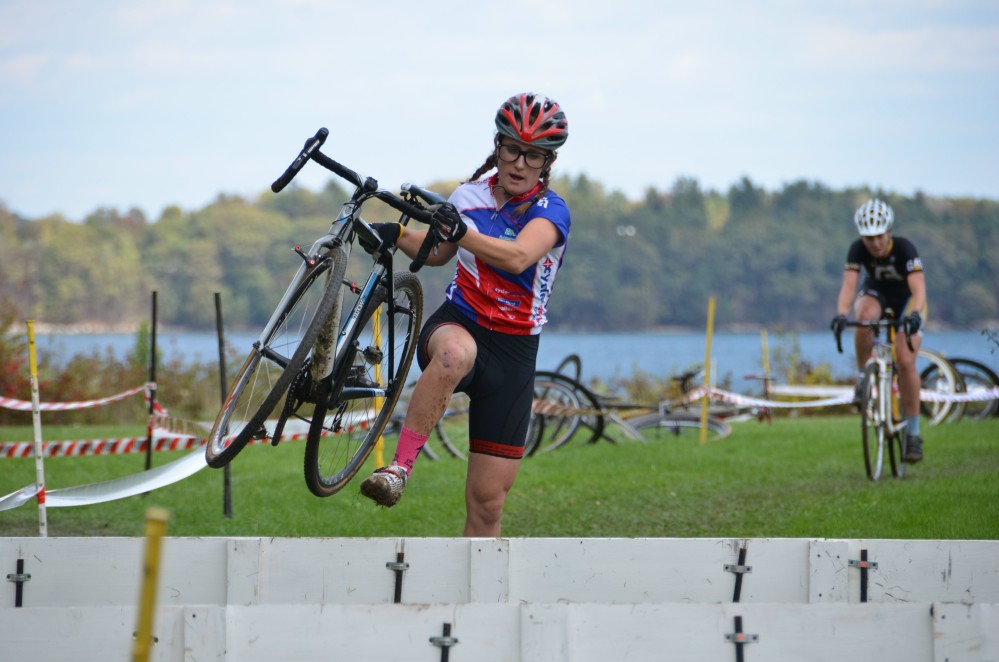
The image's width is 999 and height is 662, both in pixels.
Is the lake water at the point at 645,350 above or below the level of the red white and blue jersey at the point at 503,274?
above

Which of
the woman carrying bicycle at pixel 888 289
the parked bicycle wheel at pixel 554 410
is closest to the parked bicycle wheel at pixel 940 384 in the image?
the parked bicycle wheel at pixel 554 410

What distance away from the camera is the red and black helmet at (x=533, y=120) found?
17.2 ft

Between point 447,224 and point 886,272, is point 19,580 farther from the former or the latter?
point 886,272

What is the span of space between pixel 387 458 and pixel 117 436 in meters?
Answer: 3.97

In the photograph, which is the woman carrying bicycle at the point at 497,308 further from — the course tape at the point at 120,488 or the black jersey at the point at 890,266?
the black jersey at the point at 890,266

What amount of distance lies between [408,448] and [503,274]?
34.9 inches

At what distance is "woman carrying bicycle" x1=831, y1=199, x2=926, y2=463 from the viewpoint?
31.5 feet

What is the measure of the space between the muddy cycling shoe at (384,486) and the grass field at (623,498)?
2.06 meters

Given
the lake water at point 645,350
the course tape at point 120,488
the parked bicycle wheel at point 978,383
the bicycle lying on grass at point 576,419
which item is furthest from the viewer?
the lake water at point 645,350

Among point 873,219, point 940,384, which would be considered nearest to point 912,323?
point 873,219

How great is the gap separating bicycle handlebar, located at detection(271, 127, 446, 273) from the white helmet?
5.45 m

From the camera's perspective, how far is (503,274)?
5.38 metres

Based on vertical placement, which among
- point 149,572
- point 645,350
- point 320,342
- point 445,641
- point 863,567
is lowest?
point 445,641

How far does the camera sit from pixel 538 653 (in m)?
3.82
